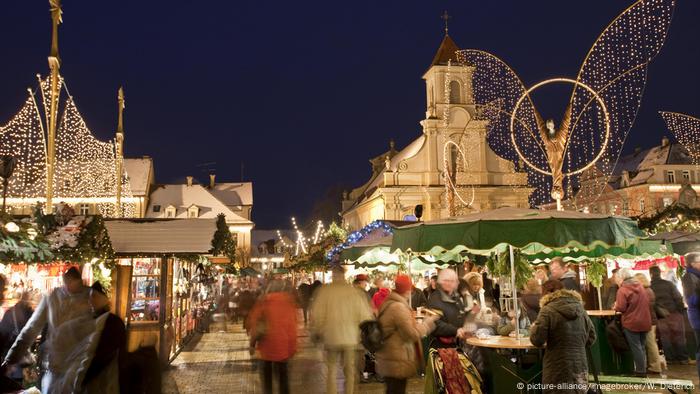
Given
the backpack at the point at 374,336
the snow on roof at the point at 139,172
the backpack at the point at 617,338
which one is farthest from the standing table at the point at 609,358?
the snow on roof at the point at 139,172

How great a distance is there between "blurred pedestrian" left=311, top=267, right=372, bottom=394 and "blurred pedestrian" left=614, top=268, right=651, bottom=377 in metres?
4.82

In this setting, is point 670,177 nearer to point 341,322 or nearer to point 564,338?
point 341,322

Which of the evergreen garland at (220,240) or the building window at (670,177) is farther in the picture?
the building window at (670,177)

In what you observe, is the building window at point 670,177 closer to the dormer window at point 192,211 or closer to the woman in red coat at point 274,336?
the dormer window at point 192,211

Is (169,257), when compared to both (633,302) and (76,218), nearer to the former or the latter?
(76,218)

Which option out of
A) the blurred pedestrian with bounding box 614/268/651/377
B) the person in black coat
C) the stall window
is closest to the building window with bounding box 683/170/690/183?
the blurred pedestrian with bounding box 614/268/651/377

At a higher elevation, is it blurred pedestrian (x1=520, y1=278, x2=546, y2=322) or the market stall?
the market stall

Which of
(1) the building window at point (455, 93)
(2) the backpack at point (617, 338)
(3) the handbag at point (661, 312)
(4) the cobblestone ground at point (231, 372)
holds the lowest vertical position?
(4) the cobblestone ground at point (231, 372)

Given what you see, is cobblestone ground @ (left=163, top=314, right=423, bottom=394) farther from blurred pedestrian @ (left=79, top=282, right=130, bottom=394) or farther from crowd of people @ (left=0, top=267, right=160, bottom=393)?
blurred pedestrian @ (left=79, top=282, right=130, bottom=394)

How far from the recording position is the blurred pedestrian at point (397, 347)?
21.9 ft

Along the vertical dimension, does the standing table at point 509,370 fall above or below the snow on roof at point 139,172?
below

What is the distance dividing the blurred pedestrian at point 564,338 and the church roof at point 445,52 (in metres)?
49.6

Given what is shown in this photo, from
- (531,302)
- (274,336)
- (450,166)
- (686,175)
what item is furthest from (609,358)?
(686,175)

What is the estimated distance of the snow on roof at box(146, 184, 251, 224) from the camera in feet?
→ 195
